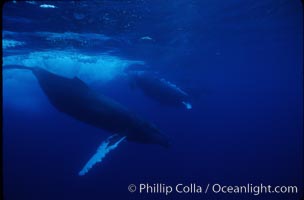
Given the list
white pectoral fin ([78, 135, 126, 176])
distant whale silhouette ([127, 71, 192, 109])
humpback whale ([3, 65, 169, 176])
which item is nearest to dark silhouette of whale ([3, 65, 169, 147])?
humpback whale ([3, 65, 169, 176])

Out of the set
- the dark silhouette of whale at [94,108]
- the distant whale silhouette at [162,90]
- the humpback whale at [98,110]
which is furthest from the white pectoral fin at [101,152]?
the distant whale silhouette at [162,90]

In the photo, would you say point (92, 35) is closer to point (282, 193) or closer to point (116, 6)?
point (116, 6)

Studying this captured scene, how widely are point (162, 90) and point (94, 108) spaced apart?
261 inches

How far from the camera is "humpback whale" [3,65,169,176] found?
33.4 feet

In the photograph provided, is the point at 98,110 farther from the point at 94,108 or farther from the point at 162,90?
the point at 162,90

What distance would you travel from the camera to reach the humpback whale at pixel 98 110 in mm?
10188

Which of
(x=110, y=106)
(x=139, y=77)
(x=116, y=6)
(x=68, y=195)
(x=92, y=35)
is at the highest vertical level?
(x=92, y=35)

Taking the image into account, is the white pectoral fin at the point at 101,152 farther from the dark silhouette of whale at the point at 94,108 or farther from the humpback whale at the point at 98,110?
the dark silhouette of whale at the point at 94,108

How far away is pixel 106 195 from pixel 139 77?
12.7 meters

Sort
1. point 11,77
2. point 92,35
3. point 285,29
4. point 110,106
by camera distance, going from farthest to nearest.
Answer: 1. point 11,77
2. point 285,29
3. point 92,35
4. point 110,106

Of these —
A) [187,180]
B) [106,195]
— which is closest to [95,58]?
[106,195]

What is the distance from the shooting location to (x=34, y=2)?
12.7 m

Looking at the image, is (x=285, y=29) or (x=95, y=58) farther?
(x=95, y=58)

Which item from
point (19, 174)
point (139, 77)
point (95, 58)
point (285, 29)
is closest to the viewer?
point (139, 77)
